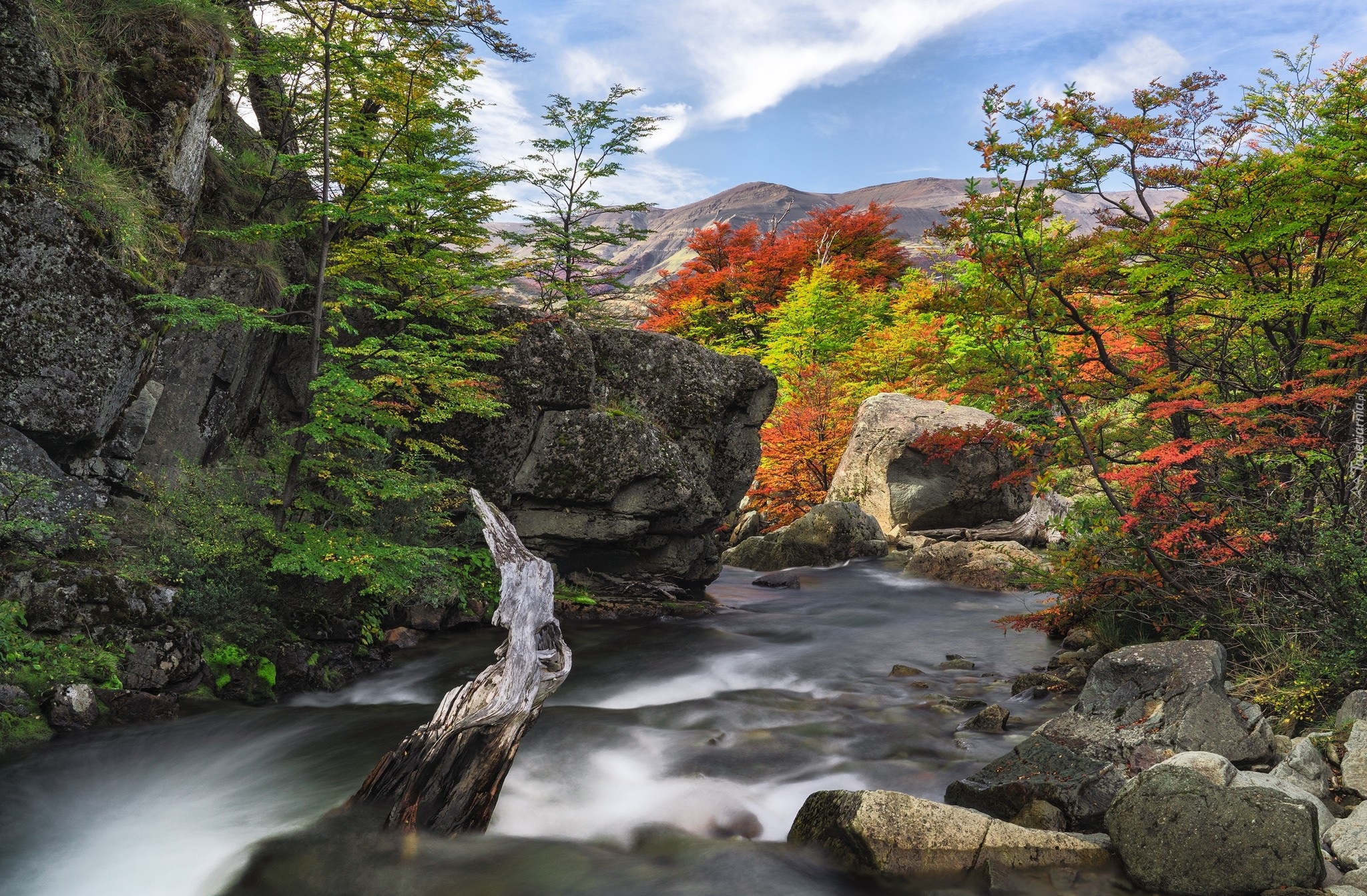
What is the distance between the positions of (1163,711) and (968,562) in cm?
916

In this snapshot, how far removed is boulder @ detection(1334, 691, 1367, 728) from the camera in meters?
4.92

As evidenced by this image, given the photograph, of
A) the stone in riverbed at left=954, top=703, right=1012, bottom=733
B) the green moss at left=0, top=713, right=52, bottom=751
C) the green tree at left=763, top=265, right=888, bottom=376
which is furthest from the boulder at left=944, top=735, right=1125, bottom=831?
the green tree at left=763, top=265, right=888, bottom=376

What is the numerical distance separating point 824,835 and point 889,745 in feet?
6.96

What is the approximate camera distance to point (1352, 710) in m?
4.97

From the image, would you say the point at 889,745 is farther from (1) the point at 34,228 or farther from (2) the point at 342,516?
(1) the point at 34,228

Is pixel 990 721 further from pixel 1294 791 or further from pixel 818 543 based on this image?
pixel 818 543

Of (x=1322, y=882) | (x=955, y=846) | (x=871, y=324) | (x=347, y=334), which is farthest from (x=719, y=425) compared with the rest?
(x=871, y=324)

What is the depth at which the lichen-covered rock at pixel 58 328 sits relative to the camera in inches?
257

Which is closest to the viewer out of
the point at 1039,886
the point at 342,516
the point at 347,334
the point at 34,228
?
the point at 1039,886

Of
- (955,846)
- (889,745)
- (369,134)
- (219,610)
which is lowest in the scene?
(889,745)

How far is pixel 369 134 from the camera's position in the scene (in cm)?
793

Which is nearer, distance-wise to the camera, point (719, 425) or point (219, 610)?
point (219, 610)

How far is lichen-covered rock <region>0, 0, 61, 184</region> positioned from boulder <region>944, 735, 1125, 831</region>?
9.46 meters

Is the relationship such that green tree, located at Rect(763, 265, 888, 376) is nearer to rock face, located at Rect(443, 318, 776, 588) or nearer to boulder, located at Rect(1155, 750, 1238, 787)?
rock face, located at Rect(443, 318, 776, 588)
